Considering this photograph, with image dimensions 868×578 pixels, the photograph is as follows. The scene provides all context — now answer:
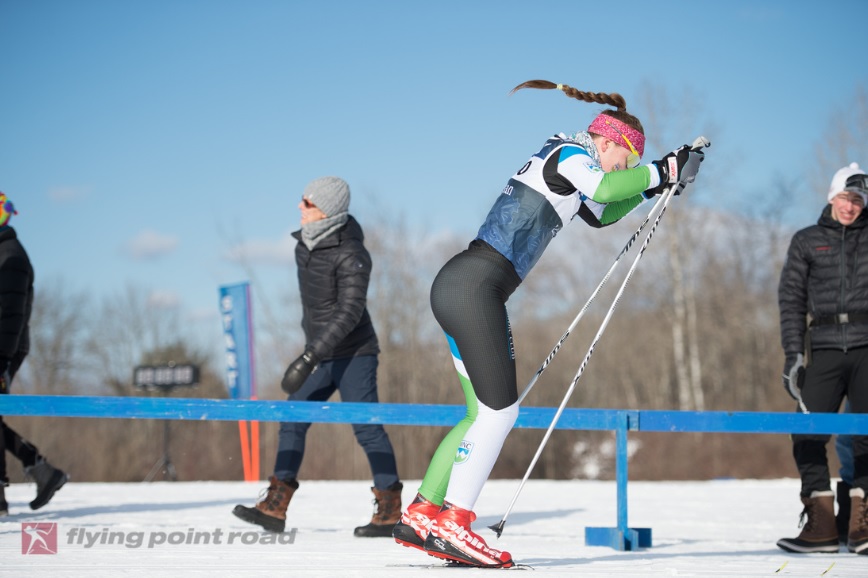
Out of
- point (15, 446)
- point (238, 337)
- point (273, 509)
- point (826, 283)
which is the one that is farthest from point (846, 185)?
point (238, 337)

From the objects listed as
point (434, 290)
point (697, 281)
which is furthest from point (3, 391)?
point (697, 281)

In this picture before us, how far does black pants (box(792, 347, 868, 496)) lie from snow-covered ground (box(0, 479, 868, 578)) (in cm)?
46

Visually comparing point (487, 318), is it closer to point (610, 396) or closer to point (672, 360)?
point (672, 360)

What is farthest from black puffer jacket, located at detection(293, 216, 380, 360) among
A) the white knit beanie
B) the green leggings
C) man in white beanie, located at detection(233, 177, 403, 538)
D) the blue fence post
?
the white knit beanie

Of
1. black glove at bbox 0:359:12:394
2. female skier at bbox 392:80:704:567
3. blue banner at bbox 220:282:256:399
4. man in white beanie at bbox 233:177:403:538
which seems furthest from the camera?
blue banner at bbox 220:282:256:399

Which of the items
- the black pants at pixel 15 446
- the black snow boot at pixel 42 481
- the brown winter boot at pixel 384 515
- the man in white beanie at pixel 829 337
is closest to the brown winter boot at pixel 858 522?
the man in white beanie at pixel 829 337

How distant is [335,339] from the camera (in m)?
5.38

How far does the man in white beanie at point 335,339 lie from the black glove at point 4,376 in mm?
1805

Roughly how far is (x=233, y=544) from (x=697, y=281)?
31162 mm

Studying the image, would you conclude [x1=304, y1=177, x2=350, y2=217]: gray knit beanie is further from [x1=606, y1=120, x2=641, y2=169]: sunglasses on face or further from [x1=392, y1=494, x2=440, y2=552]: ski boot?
[x1=392, y1=494, x2=440, y2=552]: ski boot

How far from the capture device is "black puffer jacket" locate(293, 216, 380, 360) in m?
5.57

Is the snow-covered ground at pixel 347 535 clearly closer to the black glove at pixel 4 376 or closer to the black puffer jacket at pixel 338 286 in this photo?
the black glove at pixel 4 376

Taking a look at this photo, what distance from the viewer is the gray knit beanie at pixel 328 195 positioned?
566cm

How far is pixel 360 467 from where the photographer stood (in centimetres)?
3008
